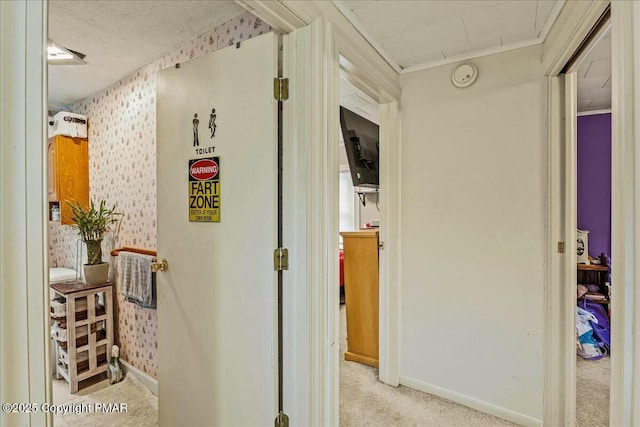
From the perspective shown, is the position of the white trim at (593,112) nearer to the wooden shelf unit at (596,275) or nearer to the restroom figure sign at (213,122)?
the wooden shelf unit at (596,275)

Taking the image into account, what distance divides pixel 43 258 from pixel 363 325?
2.37 metres

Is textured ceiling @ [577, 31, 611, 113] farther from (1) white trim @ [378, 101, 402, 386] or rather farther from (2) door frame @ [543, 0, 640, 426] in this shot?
(1) white trim @ [378, 101, 402, 386]

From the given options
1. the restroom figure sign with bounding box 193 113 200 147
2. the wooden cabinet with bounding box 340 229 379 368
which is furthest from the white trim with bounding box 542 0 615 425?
the restroom figure sign with bounding box 193 113 200 147

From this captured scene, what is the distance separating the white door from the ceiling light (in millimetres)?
724

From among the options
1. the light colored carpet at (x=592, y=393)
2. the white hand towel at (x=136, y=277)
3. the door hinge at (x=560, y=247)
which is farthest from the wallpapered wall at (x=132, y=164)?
the light colored carpet at (x=592, y=393)

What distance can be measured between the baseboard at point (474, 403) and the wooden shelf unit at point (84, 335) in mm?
2247

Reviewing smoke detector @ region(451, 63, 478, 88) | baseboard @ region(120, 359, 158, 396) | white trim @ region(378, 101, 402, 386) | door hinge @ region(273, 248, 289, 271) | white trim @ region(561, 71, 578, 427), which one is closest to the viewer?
door hinge @ region(273, 248, 289, 271)

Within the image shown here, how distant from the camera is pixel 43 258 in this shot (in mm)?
556

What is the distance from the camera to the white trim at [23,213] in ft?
1.67

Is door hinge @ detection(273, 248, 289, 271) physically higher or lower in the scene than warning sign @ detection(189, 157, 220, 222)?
lower

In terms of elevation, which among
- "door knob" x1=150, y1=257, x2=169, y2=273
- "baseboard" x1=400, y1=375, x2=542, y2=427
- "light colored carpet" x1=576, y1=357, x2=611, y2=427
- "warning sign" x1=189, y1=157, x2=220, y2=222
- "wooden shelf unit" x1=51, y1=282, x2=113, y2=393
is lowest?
"light colored carpet" x1=576, y1=357, x2=611, y2=427

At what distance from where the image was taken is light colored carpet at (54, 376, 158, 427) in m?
1.84

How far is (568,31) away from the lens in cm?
140
